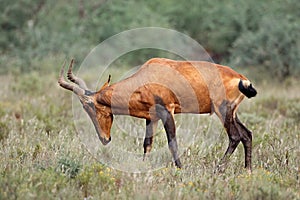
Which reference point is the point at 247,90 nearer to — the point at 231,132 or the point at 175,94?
the point at 231,132

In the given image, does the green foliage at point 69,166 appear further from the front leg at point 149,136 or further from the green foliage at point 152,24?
the green foliage at point 152,24

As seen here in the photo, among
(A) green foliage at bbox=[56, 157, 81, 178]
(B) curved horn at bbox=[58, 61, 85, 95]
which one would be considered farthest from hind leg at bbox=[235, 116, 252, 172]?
(A) green foliage at bbox=[56, 157, 81, 178]

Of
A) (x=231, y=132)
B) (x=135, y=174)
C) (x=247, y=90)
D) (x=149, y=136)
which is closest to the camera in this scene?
(x=135, y=174)

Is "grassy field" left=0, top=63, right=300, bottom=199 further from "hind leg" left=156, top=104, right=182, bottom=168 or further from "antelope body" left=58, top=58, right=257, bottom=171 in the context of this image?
"antelope body" left=58, top=58, right=257, bottom=171

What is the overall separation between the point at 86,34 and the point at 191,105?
16.7 m

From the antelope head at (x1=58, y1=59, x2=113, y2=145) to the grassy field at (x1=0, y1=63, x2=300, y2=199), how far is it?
0.45 meters

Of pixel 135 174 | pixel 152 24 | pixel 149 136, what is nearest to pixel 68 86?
pixel 149 136

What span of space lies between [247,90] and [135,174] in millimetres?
2287

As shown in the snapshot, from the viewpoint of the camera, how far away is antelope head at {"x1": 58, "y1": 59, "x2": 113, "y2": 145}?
28.9 feet

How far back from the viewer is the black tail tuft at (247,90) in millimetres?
8586

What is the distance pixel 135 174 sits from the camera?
742cm

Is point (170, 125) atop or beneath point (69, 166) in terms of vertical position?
atop

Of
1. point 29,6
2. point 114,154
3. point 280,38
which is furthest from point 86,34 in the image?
point 114,154

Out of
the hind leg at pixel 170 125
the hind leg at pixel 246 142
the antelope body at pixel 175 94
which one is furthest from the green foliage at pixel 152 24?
the hind leg at pixel 170 125
